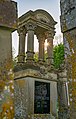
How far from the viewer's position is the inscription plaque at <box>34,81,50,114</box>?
9.34 metres

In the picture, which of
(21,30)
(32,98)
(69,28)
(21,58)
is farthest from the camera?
(21,30)

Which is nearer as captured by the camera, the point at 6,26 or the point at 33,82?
the point at 6,26

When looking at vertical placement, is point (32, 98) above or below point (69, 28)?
below

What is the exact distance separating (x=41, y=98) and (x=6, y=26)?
6909mm

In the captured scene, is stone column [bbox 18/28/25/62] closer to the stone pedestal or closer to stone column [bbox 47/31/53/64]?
stone column [bbox 47/31/53/64]

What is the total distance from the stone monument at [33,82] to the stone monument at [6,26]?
6.45 metres

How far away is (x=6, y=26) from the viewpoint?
301cm

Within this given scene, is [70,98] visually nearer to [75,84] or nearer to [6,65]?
[75,84]

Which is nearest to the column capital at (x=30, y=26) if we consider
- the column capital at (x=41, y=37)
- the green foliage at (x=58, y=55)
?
the column capital at (x=41, y=37)

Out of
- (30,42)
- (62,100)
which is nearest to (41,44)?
(30,42)

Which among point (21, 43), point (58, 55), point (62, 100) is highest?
point (58, 55)

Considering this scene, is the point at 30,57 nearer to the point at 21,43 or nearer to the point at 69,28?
the point at 21,43

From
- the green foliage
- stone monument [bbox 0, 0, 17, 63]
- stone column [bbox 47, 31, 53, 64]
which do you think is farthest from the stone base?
the green foliage

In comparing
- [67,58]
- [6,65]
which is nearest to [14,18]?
[6,65]
